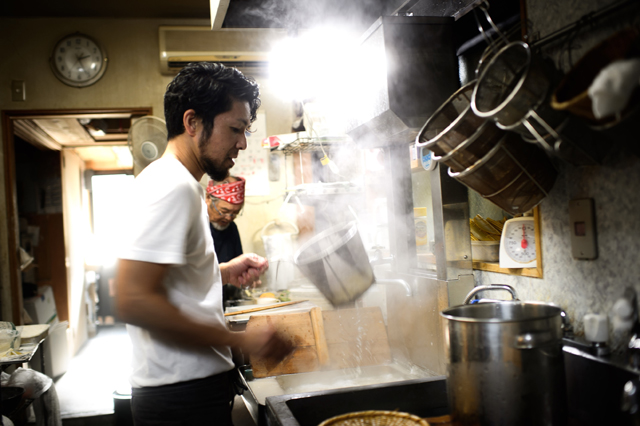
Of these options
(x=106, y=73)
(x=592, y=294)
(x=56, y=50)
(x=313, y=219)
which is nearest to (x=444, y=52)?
(x=592, y=294)

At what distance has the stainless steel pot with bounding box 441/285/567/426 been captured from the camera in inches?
39.9

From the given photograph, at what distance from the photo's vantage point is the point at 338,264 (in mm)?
1633

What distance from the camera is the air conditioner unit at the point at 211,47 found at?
4411mm

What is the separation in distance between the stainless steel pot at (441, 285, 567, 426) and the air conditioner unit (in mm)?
4021

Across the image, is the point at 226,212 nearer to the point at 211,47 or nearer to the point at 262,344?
the point at 211,47

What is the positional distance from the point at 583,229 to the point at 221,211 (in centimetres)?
280

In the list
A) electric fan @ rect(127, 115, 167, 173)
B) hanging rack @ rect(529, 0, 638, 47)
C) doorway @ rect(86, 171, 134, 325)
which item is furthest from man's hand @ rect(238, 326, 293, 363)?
doorway @ rect(86, 171, 134, 325)

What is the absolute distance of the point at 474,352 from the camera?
1.05 meters

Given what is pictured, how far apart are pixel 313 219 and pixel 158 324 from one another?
3.47m

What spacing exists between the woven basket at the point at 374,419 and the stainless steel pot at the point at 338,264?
570 millimetres

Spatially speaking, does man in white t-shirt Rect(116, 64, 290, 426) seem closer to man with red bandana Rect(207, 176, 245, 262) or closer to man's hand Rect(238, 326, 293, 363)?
man's hand Rect(238, 326, 293, 363)

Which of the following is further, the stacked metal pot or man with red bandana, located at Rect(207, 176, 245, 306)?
man with red bandana, located at Rect(207, 176, 245, 306)

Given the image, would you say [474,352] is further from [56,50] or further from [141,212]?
[56,50]

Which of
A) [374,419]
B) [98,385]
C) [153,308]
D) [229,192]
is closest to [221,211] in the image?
[229,192]
